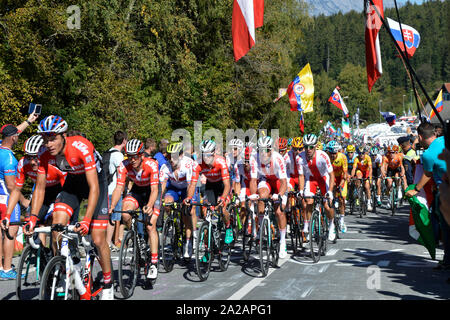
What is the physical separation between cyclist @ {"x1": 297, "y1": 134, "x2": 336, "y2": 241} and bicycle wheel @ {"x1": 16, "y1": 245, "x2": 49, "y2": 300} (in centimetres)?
548

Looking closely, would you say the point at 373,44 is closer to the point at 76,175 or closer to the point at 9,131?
the point at 9,131

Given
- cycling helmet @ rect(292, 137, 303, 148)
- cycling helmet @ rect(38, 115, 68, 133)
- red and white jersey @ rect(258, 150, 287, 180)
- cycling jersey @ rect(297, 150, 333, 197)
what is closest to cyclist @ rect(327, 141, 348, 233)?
cycling jersey @ rect(297, 150, 333, 197)

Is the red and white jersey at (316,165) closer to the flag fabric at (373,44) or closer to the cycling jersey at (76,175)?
the flag fabric at (373,44)

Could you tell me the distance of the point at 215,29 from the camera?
30469 millimetres

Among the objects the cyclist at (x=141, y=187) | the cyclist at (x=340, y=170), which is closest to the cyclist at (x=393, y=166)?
the cyclist at (x=340, y=170)

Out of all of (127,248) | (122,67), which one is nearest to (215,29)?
(122,67)

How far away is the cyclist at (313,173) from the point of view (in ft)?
36.7

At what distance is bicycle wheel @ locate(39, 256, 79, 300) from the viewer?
515cm

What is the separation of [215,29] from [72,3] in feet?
42.3

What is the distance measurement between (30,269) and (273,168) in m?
4.89

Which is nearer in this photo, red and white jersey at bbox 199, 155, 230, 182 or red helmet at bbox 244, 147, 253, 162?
red and white jersey at bbox 199, 155, 230, 182

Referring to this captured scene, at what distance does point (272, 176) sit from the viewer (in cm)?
1088

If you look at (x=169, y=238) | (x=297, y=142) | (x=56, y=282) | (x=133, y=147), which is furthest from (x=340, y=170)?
(x=56, y=282)

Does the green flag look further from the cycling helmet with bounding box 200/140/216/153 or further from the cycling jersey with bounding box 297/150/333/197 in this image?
the cycling helmet with bounding box 200/140/216/153
